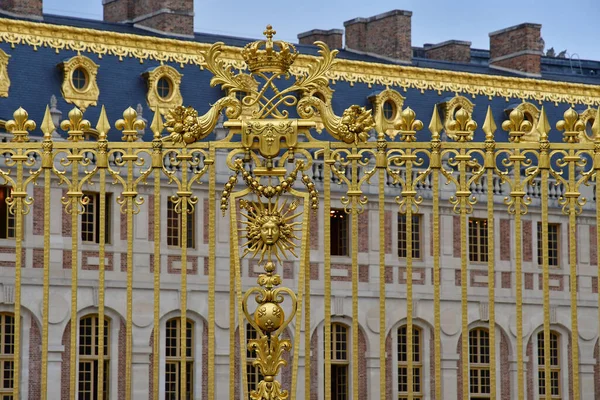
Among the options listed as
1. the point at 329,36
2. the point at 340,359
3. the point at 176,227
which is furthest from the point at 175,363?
the point at 329,36

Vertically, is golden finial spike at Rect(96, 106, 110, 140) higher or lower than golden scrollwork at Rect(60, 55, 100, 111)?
lower

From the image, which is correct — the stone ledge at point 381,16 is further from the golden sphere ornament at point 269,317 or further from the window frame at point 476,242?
the golden sphere ornament at point 269,317

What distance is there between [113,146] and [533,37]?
35.6m

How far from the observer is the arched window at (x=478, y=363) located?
38844 millimetres

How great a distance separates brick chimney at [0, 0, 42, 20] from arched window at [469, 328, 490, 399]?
507 inches

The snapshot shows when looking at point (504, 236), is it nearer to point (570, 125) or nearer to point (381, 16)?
point (381, 16)

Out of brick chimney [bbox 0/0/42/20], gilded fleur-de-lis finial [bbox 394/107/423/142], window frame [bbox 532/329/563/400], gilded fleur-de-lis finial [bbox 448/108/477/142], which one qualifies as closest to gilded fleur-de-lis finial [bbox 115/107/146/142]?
gilded fleur-de-lis finial [bbox 394/107/423/142]

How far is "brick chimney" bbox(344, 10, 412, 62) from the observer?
149 ft

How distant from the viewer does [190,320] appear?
121ft

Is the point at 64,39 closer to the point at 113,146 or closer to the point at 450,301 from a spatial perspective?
the point at 450,301

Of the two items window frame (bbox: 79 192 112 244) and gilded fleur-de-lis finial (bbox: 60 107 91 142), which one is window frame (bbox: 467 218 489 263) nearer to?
window frame (bbox: 79 192 112 244)

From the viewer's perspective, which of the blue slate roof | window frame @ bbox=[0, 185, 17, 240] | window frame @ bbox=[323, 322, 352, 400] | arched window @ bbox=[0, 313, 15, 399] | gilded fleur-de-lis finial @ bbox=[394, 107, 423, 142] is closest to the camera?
gilded fleur-de-lis finial @ bbox=[394, 107, 423, 142]

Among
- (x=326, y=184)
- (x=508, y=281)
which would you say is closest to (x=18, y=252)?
(x=326, y=184)

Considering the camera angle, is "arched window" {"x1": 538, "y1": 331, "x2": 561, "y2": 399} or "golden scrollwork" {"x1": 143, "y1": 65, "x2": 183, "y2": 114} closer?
"golden scrollwork" {"x1": 143, "y1": 65, "x2": 183, "y2": 114}
